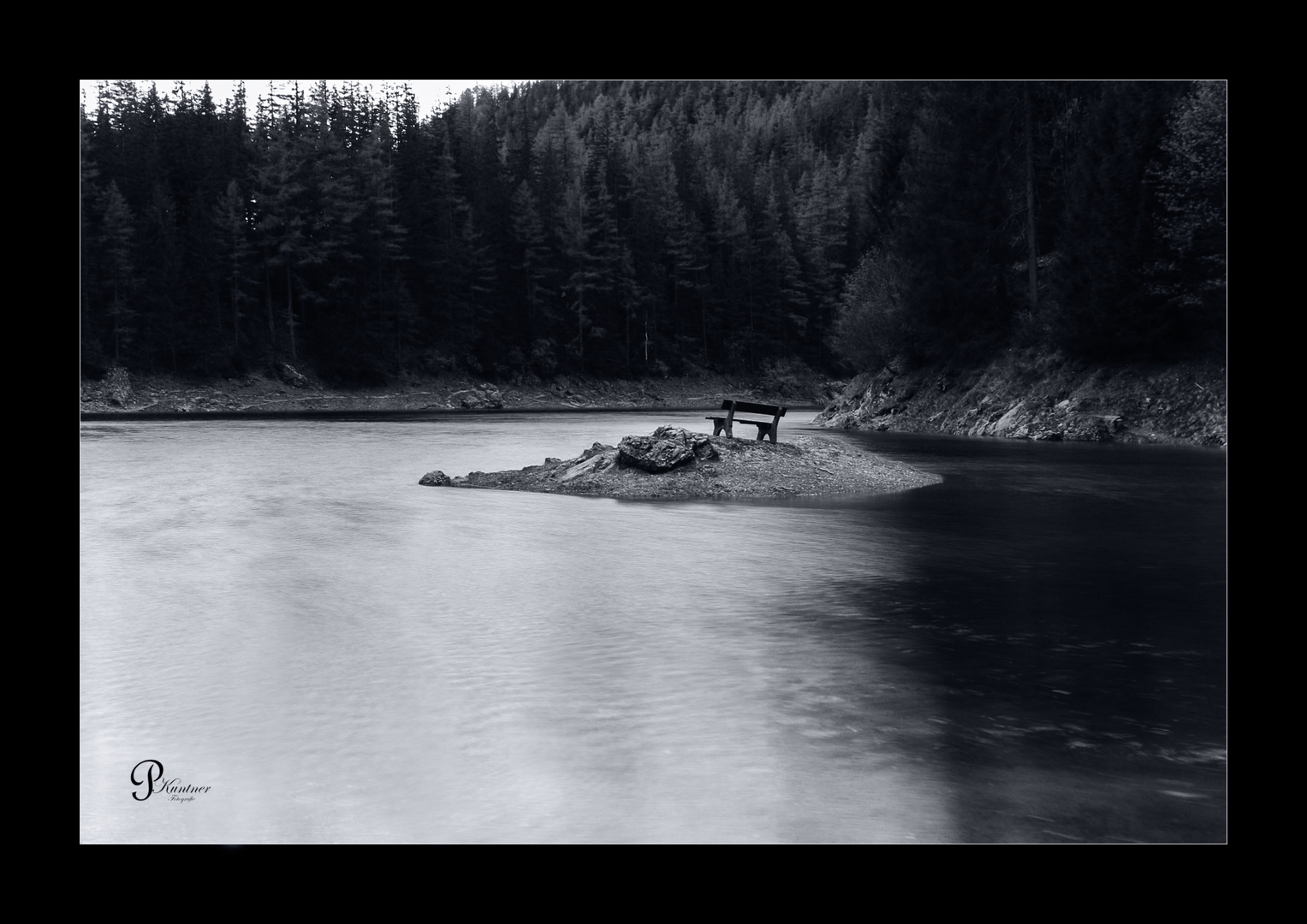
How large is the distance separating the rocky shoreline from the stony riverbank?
5011 cm

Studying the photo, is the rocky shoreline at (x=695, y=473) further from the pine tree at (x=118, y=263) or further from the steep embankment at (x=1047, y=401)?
the pine tree at (x=118, y=263)

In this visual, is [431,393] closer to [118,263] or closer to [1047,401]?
[118,263]

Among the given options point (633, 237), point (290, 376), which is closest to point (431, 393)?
point (290, 376)

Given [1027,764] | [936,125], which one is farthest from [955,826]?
[936,125]

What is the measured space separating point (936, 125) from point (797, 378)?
4985 cm

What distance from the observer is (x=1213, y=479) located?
87.7 ft

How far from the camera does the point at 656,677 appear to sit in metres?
9.34

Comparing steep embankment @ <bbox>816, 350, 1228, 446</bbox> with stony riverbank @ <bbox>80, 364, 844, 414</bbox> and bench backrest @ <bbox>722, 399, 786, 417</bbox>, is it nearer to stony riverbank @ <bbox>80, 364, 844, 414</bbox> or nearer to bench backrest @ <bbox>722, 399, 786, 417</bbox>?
bench backrest @ <bbox>722, 399, 786, 417</bbox>

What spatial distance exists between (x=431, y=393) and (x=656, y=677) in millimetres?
77350

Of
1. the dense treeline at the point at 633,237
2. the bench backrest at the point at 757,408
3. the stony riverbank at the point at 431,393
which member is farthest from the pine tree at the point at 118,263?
the bench backrest at the point at 757,408

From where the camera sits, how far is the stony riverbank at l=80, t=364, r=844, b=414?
71.1 meters

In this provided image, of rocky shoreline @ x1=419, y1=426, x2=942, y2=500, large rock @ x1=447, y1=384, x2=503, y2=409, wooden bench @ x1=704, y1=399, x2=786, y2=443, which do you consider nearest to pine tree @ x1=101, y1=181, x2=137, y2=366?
large rock @ x1=447, y1=384, x2=503, y2=409

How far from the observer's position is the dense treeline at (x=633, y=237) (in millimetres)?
44375
